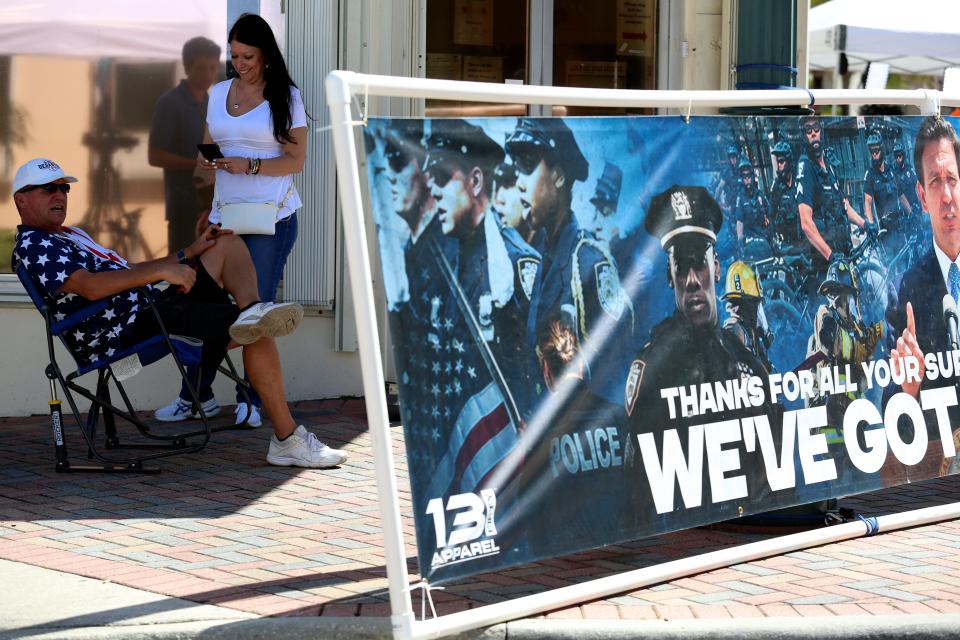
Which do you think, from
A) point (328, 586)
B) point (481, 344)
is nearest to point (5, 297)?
point (328, 586)

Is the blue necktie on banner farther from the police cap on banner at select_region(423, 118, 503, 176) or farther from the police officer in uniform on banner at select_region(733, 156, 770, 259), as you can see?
the police cap on banner at select_region(423, 118, 503, 176)

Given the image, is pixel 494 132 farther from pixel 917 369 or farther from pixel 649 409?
pixel 917 369

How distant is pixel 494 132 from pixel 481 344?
65cm

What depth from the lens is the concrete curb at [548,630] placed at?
14.1ft

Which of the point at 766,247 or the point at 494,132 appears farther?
the point at 766,247

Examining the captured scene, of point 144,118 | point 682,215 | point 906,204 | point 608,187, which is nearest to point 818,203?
point 906,204

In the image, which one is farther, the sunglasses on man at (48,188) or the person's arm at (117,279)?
the sunglasses on man at (48,188)

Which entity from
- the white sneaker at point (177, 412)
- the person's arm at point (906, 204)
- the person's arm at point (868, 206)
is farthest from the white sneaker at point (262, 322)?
the person's arm at point (906, 204)

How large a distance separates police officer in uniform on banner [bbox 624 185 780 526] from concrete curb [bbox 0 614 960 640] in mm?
517

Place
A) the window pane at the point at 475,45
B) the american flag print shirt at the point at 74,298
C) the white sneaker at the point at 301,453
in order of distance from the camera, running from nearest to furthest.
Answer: the american flag print shirt at the point at 74,298
the white sneaker at the point at 301,453
the window pane at the point at 475,45

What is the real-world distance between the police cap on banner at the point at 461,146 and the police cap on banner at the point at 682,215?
70cm

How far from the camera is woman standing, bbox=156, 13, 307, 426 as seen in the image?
716 cm

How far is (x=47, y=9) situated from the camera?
323 inches

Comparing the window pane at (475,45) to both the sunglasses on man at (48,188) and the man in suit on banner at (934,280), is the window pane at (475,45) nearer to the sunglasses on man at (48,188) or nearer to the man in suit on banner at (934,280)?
the sunglasses on man at (48,188)
